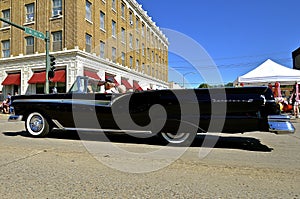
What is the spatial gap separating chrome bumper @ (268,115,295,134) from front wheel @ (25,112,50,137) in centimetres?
549

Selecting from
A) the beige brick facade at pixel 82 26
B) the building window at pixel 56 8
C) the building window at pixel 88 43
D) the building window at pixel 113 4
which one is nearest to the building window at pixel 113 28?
the beige brick facade at pixel 82 26

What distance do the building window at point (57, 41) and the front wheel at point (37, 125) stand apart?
15368 millimetres

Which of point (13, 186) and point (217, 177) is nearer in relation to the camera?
point (13, 186)

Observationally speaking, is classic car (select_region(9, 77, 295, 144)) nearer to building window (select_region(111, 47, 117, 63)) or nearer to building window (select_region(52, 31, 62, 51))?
building window (select_region(52, 31, 62, 51))

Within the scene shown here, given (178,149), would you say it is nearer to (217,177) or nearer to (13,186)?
(217,177)

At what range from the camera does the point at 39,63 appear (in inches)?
829

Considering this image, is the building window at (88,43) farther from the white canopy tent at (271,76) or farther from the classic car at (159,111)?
the classic car at (159,111)

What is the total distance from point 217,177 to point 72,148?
10.6 ft

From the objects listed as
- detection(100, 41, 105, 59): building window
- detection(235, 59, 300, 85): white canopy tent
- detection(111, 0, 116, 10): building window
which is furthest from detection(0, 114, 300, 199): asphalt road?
detection(111, 0, 116, 10): building window

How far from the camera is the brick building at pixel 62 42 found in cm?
1986

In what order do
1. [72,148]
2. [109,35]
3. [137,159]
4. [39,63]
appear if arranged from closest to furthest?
[137,159] < [72,148] < [39,63] < [109,35]

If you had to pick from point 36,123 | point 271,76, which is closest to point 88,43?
point 271,76

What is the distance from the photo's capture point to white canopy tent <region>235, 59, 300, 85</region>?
12.7 metres

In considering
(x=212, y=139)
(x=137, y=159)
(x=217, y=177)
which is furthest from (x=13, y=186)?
(x=212, y=139)
